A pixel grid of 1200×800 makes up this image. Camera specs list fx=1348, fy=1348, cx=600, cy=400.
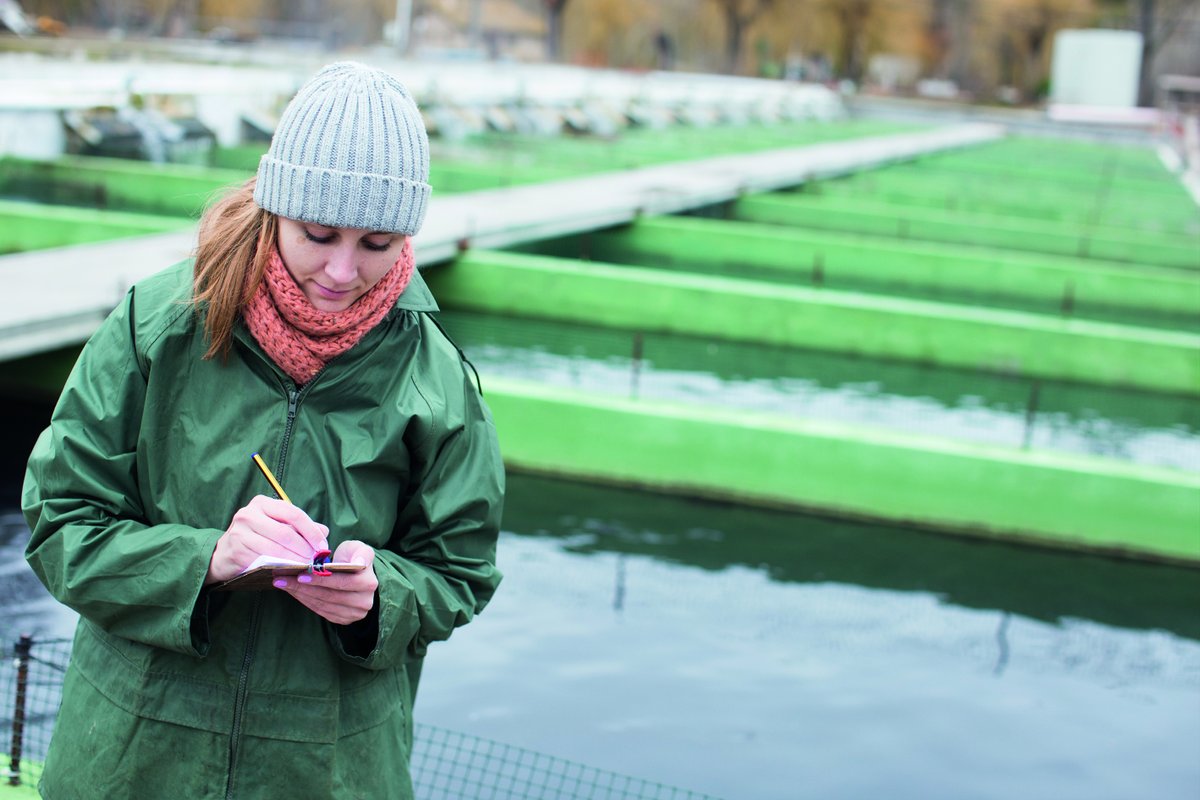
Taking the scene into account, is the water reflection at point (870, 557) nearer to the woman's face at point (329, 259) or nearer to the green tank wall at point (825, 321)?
the green tank wall at point (825, 321)

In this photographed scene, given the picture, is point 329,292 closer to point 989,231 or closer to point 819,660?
point 819,660

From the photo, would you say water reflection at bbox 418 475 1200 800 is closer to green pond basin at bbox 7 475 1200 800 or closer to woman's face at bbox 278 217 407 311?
green pond basin at bbox 7 475 1200 800

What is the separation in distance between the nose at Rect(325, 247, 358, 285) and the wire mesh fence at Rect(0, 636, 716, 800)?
3.13 m

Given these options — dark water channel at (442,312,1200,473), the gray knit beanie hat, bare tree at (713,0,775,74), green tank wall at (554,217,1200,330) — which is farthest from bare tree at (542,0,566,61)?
the gray knit beanie hat

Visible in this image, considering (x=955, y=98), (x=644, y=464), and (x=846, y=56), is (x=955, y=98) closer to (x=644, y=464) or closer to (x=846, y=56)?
(x=846, y=56)

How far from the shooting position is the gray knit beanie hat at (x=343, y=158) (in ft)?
5.67

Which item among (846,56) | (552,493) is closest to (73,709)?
(552,493)

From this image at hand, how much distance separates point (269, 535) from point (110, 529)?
0.83 feet

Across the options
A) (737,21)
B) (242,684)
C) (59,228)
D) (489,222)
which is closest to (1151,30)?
(737,21)

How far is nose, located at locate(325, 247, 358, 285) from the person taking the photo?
1759 millimetres

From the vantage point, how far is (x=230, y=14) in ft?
202

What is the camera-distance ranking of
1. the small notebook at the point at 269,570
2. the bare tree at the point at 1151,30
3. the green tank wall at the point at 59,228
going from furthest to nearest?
the bare tree at the point at 1151,30
the green tank wall at the point at 59,228
the small notebook at the point at 269,570

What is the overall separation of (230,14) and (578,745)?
61.5 meters

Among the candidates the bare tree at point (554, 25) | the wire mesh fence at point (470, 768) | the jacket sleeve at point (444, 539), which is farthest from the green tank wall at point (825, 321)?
the bare tree at point (554, 25)
